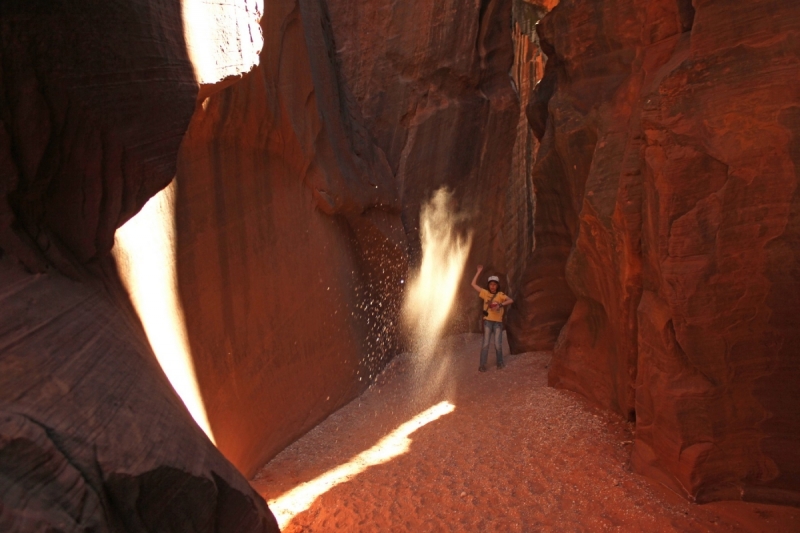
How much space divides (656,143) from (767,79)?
27.5 inches

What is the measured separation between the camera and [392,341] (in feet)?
27.0

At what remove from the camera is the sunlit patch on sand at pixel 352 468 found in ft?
14.5

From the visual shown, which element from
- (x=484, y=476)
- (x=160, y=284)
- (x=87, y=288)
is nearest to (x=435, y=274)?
(x=484, y=476)

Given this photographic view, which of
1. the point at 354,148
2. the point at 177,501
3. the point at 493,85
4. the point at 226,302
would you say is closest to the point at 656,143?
the point at 226,302

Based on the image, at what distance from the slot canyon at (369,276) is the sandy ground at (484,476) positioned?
1.0 inches

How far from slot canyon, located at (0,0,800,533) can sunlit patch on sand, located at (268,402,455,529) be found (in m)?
0.03

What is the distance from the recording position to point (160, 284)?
3637 millimetres

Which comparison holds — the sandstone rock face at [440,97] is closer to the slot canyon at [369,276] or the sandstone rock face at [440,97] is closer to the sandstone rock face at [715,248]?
the slot canyon at [369,276]

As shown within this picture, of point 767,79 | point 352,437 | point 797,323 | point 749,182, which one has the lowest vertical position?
point 352,437

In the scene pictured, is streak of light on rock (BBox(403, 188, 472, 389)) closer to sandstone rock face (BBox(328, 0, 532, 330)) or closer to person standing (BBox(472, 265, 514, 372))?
sandstone rock face (BBox(328, 0, 532, 330))

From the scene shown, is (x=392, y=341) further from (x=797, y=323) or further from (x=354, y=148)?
(x=797, y=323)

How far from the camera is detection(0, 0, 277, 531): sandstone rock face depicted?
5.71ft

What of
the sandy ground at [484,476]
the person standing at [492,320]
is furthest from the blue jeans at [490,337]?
the sandy ground at [484,476]

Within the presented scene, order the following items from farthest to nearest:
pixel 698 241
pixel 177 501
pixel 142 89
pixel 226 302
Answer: pixel 226 302 → pixel 698 241 → pixel 142 89 → pixel 177 501
